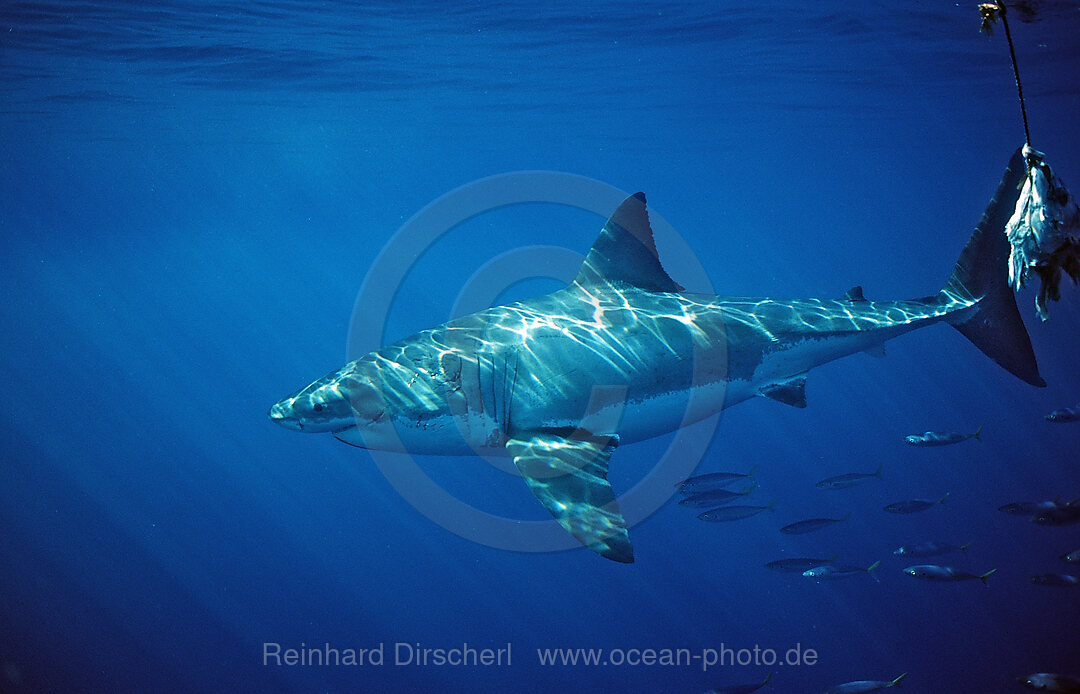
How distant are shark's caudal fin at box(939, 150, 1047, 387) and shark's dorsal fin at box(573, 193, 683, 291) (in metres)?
3.21

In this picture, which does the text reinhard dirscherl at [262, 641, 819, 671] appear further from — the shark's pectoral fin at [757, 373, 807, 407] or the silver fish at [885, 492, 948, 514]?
the shark's pectoral fin at [757, 373, 807, 407]

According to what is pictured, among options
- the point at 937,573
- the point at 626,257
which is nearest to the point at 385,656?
the point at 937,573

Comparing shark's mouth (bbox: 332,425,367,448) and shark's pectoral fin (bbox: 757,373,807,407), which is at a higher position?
shark's mouth (bbox: 332,425,367,448)

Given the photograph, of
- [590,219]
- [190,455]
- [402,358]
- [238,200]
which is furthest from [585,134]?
Result: [590,219]

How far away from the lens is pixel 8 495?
21.8 m

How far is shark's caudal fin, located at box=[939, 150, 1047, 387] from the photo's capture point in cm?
633

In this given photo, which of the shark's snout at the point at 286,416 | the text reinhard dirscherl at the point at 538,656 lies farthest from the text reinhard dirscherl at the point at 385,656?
Result: the shark's snout at the point at 286,416

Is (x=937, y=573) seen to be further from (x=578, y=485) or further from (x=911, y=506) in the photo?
(x=578, y=485)

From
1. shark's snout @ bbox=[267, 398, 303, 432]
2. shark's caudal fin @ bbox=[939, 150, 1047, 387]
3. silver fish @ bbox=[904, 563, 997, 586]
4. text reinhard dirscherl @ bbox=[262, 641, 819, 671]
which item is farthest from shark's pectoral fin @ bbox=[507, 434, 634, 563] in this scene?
text reinhard dirscherl @ bbox=[262, 641, 819, 671]

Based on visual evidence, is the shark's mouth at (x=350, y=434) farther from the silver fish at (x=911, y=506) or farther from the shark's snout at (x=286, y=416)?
the silver fish at (x=911, y=506)

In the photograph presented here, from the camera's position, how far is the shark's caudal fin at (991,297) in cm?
633

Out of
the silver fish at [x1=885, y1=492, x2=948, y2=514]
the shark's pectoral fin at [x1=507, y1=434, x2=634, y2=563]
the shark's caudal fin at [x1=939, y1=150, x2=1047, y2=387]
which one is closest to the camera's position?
the shark's pectoral fin at [x1=507, y1=434, x2=634, y2=563]

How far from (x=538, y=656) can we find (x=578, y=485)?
9.76 metres

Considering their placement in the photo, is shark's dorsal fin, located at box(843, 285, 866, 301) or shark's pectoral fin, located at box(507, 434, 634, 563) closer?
shark's pectoral fin, located at box(507, 434, 634, 563)
